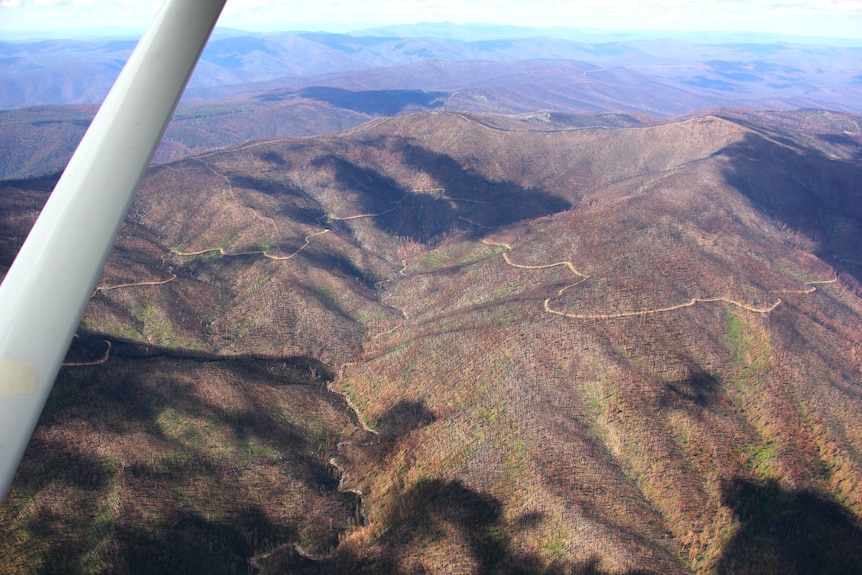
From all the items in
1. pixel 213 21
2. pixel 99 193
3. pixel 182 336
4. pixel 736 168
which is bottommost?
pixel 182 336

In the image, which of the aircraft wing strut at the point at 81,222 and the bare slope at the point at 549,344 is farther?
the bare slope at the point at 549,344

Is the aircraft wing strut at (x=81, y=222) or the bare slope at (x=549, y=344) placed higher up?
the aircraft wing strut at (x=81, y=222)

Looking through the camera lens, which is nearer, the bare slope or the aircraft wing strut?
the aircraft wing strut

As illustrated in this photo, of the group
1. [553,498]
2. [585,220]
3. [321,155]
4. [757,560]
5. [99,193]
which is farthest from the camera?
[321,155]

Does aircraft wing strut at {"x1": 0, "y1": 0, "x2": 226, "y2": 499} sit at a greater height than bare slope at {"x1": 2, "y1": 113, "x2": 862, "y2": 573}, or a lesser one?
greater

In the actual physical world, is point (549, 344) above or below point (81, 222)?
below

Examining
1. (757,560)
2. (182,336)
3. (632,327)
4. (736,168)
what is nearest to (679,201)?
(736,168)

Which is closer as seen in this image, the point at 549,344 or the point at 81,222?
the point at 81,222

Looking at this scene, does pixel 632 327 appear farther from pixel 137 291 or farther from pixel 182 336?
pixel 137 291
